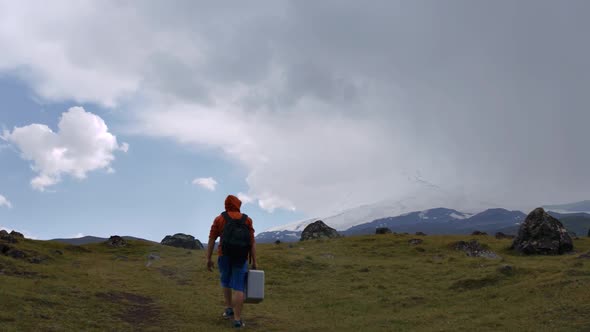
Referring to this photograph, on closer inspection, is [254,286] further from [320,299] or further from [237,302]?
[320,299]

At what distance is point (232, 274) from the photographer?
47.0ft

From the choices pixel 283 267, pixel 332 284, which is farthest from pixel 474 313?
pixel 283 267

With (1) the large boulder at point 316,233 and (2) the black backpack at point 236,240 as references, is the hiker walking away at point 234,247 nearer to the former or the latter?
(2) the black backpack at point 236,240

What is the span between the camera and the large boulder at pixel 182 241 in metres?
→ 68.8

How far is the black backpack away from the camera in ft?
45.7

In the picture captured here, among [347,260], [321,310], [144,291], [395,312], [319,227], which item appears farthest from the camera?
[319,227]

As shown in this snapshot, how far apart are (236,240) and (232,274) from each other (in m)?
1.12

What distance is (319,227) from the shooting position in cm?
6688

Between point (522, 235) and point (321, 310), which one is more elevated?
point (522, 235)

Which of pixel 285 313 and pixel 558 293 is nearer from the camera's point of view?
pixel 558 293

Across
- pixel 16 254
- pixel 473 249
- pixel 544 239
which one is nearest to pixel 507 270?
pixel 544 239

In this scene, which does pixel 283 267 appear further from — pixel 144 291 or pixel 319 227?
pixel 319 227

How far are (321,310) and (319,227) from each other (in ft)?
154

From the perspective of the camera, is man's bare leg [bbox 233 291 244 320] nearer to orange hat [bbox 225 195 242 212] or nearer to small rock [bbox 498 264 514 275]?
orange hat [bbox 225 195 242 212]
